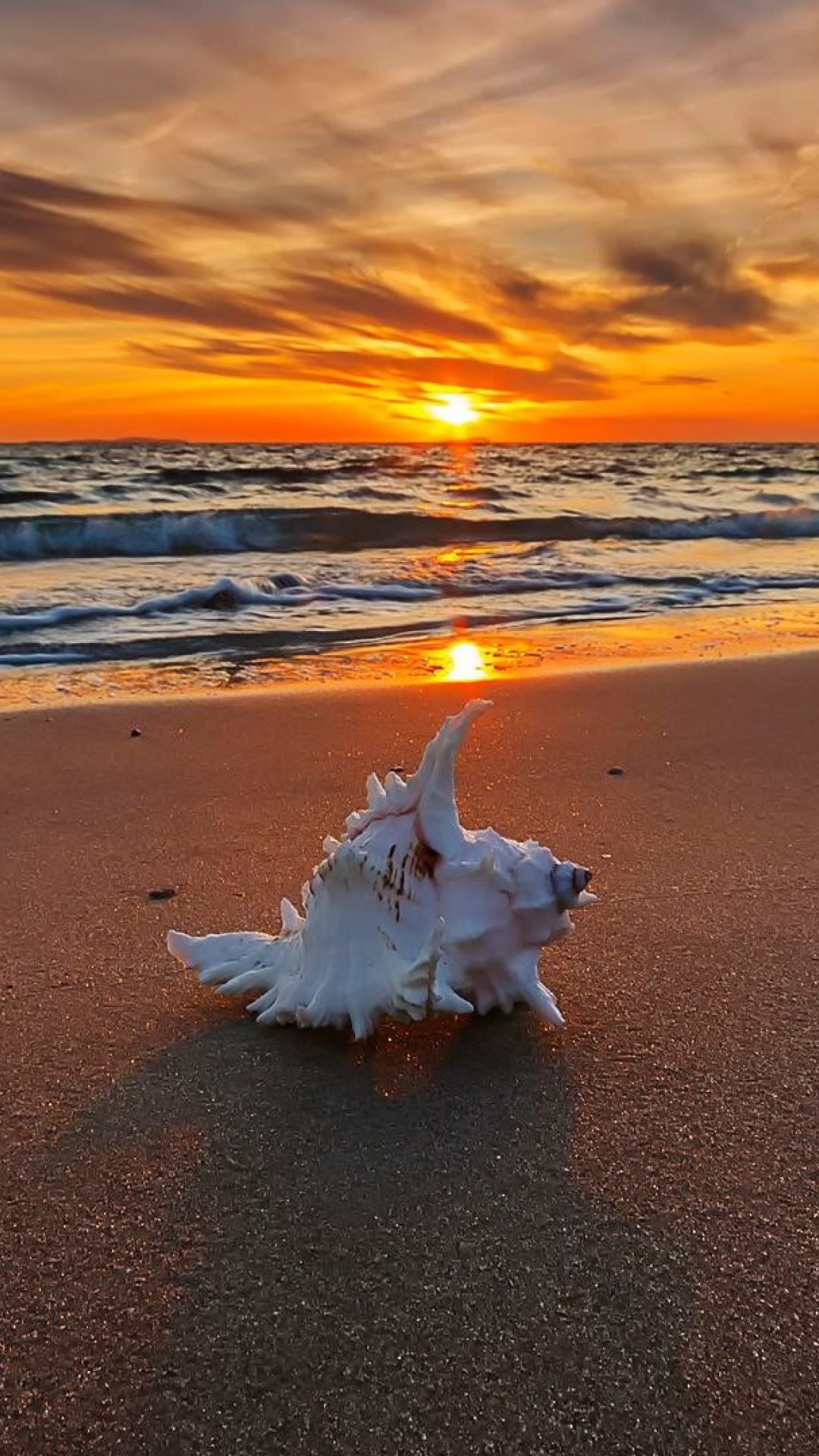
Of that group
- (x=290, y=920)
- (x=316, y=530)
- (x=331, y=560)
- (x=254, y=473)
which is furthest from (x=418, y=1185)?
(x=254, y=473)

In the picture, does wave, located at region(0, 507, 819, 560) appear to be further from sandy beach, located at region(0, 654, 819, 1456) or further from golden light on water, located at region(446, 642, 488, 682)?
sandy beach, located at region(0, 654, 819, 1456)

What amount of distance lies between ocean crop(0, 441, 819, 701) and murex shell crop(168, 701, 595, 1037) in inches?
163

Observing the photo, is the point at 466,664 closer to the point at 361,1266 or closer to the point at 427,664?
the point at 427,664

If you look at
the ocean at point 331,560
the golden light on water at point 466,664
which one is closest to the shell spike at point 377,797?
Answer: the golden light on water at point 466,664

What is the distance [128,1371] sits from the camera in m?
1.50

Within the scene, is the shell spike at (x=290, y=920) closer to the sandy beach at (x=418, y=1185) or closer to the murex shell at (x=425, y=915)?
the murex shell at (x=425, y=915)

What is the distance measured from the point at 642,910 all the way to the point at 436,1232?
4.30 feet

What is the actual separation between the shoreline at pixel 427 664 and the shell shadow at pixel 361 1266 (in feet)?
12.4

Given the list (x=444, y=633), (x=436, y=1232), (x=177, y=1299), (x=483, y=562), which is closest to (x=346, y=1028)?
(x=436, y=1232)

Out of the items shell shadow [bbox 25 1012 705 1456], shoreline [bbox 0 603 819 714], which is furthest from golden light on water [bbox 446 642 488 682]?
shell shadow [bbox 25 1012 705 1456]

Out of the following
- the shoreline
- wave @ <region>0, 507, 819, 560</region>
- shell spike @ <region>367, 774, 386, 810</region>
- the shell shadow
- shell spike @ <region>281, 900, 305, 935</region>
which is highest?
shell spike @ <region>367, 774, 386, 810</region>

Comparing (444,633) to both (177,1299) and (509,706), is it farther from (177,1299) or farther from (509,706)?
(177,1299)

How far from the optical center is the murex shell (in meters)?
2.07

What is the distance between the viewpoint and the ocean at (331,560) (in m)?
7.84
